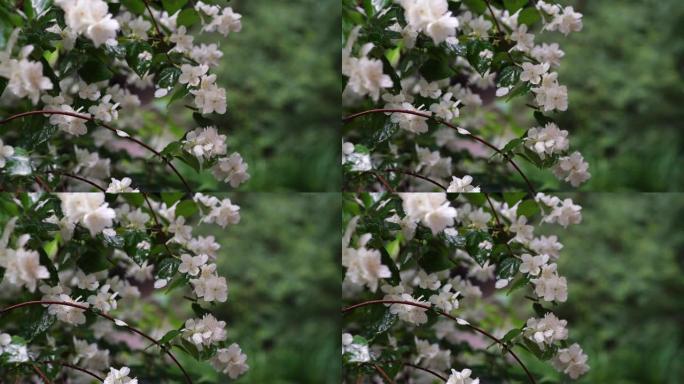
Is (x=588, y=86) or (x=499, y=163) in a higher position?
(x=588, y=86)

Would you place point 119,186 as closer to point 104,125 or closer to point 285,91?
point 104,125

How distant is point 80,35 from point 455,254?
121 cm

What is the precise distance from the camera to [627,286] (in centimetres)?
283

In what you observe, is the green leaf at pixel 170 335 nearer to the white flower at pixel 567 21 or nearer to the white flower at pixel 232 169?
the white flower at pixel 232 169

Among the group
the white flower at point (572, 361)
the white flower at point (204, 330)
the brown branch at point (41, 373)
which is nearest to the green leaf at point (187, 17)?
the white flower at point (204, 330)

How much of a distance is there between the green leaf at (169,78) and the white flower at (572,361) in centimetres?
132

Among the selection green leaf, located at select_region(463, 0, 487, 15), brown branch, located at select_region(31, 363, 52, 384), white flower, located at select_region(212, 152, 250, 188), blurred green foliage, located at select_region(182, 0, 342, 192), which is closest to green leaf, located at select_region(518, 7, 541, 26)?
green leaf, located at select_region(463, 0, 487, 15)

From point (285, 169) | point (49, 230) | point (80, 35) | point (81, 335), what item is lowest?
point (81, 335)

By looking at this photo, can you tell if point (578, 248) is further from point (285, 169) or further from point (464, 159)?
point (285, 169)

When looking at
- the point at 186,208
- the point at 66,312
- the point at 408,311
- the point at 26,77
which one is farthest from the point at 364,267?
the point at 26,77

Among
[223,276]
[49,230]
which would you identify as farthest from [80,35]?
[223,276]

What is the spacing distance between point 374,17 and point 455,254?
0.71 m

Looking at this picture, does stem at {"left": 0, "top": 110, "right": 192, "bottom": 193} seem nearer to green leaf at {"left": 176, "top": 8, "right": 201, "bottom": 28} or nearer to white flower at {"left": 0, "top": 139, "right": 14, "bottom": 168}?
white flower at {"left": 0, "top": 139, "right": 14, "bottom": 168}

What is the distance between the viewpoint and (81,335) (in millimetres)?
2742
